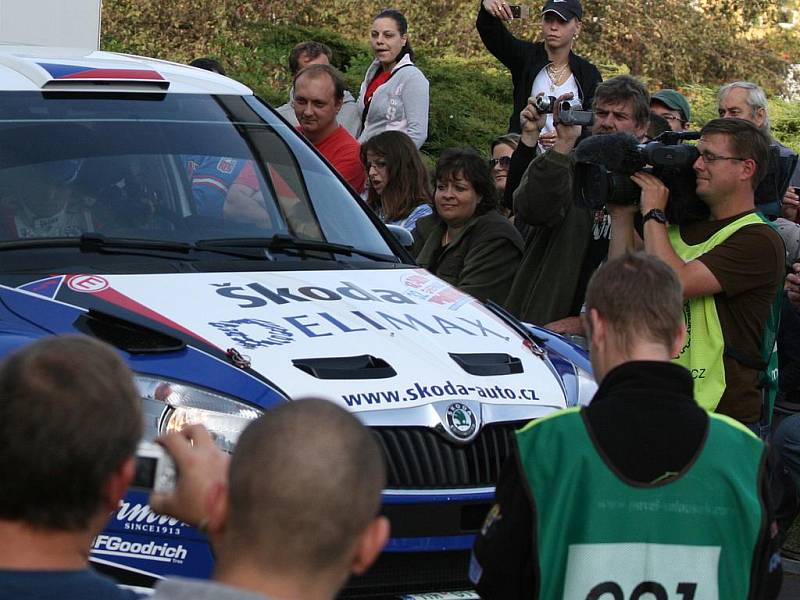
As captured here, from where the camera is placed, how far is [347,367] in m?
4.66

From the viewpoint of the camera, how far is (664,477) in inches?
124

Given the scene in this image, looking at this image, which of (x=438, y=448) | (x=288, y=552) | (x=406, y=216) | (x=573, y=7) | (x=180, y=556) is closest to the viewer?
(x=288, y=552)

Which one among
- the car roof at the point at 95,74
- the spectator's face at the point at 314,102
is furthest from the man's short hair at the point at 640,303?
the spectator's face at the point at 314,102

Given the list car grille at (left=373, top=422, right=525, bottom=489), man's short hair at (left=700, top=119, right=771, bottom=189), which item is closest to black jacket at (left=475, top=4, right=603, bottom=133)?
man's short hair at (left=700, top=119, right=771, bottom=189)

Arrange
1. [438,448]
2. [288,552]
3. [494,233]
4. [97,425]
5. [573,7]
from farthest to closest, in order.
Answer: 1. [573,7]
2. [494,233]
3. [438,448]
4. [97,425]
5. [288,552]

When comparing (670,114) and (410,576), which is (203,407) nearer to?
(410,576)

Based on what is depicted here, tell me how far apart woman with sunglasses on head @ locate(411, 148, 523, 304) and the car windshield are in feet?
3.94

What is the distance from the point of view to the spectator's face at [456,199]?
739 centimetres

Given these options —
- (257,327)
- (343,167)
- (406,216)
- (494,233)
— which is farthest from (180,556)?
(343,167)

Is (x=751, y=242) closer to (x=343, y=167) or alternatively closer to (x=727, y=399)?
(x=727, y=399)

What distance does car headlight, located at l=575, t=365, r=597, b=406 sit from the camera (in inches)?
203

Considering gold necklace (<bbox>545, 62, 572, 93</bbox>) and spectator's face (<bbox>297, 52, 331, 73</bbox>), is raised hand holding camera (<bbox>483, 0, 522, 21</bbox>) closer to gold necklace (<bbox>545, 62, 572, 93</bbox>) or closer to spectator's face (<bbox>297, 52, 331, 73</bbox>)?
gold necklace (<bbox>545, 62, 572, 93</bbox>)

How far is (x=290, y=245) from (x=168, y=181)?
53 centimetres

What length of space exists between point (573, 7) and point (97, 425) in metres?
7.33
